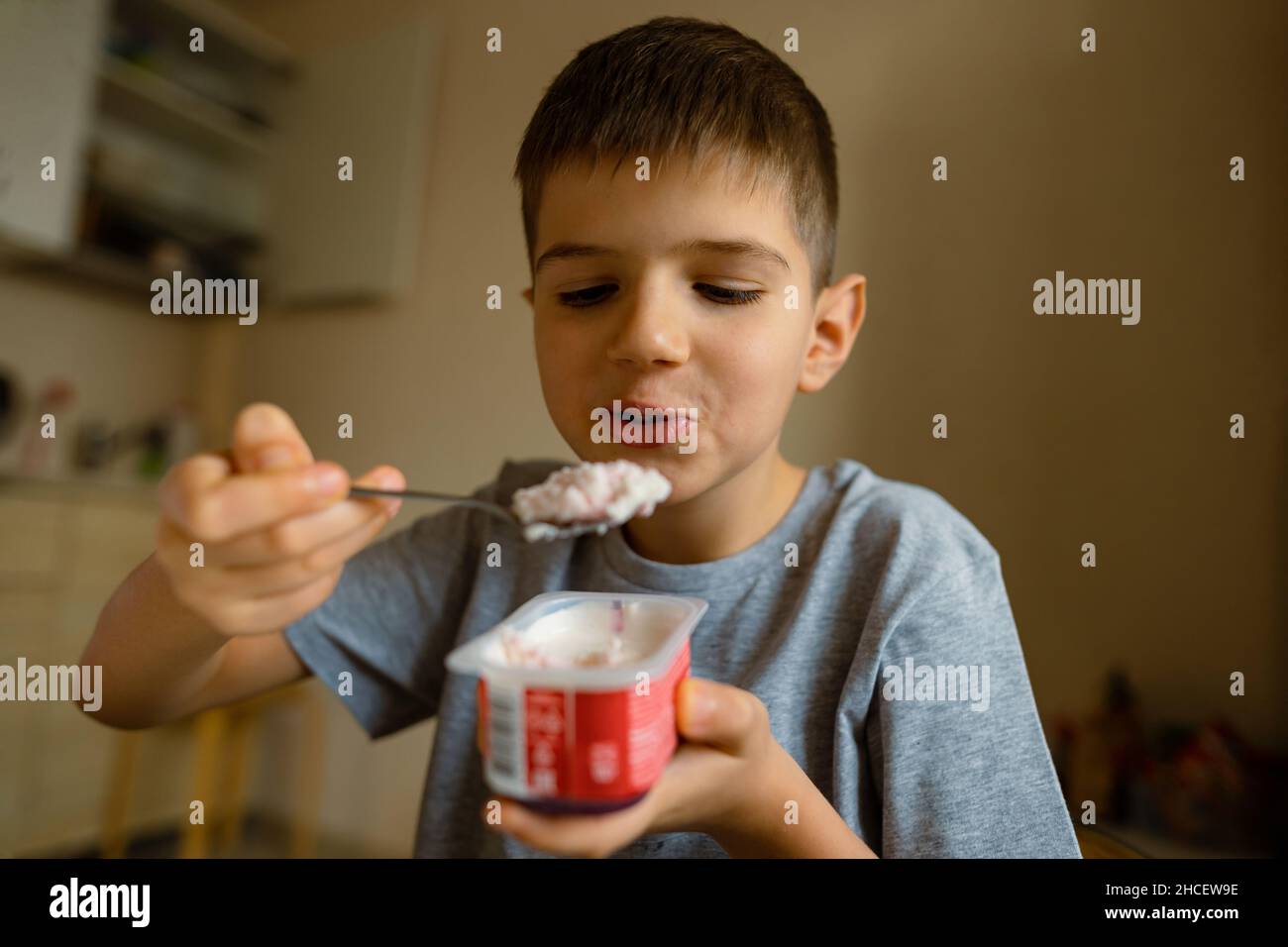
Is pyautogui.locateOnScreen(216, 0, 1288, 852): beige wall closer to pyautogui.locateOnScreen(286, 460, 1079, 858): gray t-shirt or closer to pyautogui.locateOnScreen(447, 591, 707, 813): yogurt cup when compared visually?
pyautogui.locateOnScreen(286, 460, 1079, 858): gray t-shirt

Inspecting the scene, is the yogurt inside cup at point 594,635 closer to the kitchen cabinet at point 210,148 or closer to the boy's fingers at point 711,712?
the boy's fingers at point 711,712

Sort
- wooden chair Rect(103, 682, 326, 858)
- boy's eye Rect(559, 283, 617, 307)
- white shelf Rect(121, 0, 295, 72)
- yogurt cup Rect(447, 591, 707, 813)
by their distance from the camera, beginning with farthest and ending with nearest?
wooden chair Rect(103, 682, 326, 858)
white shelf Rect(121, 0, 295, 72)
boy's eye Rect(559, 283, 617, 307)
yogurt cup Rect(447, 591, 707, 813)

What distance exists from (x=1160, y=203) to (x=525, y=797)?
0.76 m

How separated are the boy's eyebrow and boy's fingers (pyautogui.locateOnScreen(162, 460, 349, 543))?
0.25 m

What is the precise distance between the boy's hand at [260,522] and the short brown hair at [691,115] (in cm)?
30

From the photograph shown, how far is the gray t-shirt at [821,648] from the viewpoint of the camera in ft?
1.64

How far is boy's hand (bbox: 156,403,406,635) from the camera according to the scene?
340 millimetres

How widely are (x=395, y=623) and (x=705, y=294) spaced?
15.9 inches

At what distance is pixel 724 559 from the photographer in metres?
0.61

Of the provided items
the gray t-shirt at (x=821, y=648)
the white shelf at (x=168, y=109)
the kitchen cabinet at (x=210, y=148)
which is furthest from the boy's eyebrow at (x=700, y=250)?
the white shelf at (x=168, y=109)

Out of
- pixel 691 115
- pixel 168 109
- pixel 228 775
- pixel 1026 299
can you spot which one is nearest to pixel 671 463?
pixel 691 115

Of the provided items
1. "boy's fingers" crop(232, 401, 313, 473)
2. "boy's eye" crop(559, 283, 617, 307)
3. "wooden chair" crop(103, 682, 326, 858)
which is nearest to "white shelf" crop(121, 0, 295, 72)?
"boy's eye" crop(559, 283, 617, 307)

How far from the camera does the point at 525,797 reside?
1.05 ft
